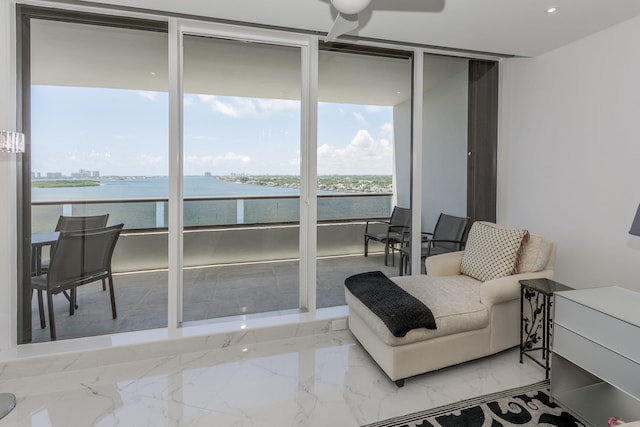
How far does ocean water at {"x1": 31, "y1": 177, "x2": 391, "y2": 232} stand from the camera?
100 inches

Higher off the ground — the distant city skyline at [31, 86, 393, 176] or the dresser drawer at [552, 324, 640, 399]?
the distant city skyline at [31, 86, 393, 176]

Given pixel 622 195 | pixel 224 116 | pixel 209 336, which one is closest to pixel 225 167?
pixel 224 116

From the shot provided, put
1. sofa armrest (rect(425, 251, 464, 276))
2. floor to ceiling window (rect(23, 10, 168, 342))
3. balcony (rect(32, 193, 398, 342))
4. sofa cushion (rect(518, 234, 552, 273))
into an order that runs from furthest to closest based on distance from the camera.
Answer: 1. sofa armrest (rect(425, 251, 464, 276))
2. balcony (rect(32, 193, 398, 342))
3. sofa cushion (rect(518, 234, 552, 273))
4. floor to ceiling window (rect(23, 10, 168, 342))

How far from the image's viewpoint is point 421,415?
1.94 m

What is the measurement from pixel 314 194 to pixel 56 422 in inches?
91.1

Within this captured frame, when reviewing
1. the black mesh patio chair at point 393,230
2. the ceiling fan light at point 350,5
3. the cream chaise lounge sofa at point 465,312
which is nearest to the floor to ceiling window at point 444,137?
the black mesh patio chair at point 393,230

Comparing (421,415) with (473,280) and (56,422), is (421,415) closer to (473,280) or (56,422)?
(473,280)

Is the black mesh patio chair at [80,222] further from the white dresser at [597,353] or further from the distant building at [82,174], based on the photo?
the white dresser at [597,353]

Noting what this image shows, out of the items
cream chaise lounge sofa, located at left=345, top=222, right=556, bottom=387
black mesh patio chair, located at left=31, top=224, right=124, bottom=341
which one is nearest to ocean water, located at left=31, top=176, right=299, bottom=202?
black mesh patio chair, located at left=31, top=224, right=124, bottom=341

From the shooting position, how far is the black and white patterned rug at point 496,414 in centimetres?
188

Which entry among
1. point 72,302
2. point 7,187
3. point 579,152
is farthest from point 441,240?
point 7,187

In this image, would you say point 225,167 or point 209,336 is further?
point 225,167

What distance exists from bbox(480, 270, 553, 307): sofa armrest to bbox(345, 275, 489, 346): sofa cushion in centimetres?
6

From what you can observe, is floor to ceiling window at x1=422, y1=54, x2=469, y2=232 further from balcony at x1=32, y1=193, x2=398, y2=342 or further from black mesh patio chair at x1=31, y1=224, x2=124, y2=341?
black mesh patio chair at x1=31, y1=224, x2=124, y2=341
